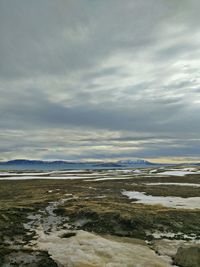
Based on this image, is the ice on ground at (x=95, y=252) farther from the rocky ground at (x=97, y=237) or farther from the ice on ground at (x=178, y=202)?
the ice on ground at (x=178, y=202)

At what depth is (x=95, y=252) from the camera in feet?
80.9

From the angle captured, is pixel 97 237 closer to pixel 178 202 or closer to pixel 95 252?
pixel 95 252

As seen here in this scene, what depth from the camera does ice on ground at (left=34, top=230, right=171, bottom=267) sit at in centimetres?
2238

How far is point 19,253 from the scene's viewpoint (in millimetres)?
24594

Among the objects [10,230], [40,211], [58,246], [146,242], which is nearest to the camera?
[58,246]

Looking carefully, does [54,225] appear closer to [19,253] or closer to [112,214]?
[112,214]

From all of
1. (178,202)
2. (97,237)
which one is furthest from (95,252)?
(178,202)

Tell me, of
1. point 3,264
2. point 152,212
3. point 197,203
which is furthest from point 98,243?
point 197,203

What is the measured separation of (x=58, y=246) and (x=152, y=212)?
16191mm

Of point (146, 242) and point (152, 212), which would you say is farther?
point (152, 212)

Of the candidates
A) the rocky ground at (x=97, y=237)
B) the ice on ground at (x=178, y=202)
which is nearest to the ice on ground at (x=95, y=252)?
the rocky ground at (x=97, y=237)

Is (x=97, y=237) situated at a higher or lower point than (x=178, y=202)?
lower

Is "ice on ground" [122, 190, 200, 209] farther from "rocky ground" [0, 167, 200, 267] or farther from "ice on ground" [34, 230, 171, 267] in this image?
"ice on ground" [34, 230, 171, 267]

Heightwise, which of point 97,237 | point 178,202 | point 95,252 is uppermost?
point 178,202
